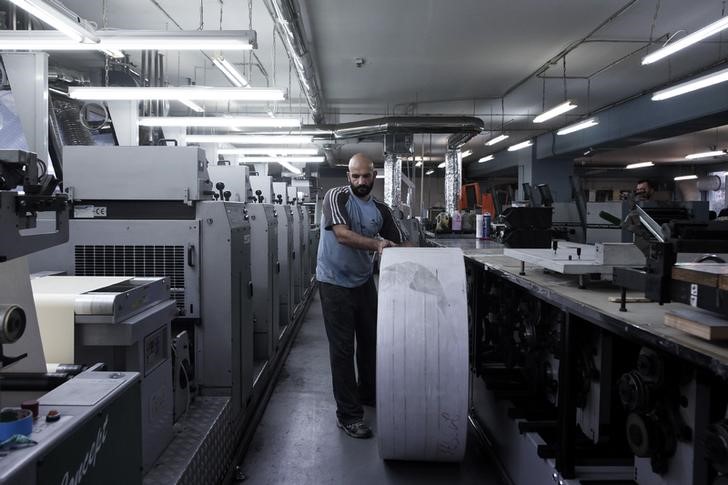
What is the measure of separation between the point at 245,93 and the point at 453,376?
106 inches

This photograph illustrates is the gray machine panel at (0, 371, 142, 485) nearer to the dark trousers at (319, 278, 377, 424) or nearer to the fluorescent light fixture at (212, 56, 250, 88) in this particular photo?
the dark trousers at (319, 278, 377, 424)

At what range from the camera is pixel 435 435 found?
2.16m

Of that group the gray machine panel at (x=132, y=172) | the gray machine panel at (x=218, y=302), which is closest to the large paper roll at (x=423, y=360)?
the gray machine panel at (x=218, y=302)

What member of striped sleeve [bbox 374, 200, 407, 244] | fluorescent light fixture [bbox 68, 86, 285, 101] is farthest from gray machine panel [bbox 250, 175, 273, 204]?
striped sleeve [bbox 374, 200, 407, 244]

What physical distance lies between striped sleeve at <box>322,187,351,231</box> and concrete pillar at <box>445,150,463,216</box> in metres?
5.97

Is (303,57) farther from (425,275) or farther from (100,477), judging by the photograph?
(100,477)

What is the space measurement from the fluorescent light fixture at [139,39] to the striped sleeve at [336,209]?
3.44 ft

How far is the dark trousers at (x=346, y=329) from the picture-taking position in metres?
2.76

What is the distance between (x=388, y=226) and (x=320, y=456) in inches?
51.3

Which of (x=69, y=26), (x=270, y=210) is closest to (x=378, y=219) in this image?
(x=270, y=210)

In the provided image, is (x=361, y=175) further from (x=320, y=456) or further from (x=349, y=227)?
(x=320, y=456)

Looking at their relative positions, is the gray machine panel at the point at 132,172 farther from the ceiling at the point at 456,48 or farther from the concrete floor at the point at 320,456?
the ceiling at the point at 456,48

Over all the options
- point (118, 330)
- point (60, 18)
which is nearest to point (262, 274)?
point (60, 18)

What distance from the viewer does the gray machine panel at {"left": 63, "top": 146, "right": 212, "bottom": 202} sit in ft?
7.53
